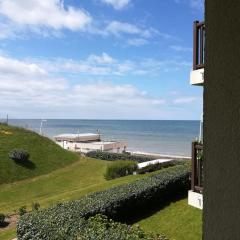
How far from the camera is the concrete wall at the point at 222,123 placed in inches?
74.9

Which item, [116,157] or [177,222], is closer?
[177,222]

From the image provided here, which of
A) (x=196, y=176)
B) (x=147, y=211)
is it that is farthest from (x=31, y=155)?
(x=196, y=176)

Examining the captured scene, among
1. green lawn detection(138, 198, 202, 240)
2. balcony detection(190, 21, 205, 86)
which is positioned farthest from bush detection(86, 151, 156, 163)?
balcony detection(190, 21, 205, 86)

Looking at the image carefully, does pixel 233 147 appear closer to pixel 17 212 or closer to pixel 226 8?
pixel 226 8

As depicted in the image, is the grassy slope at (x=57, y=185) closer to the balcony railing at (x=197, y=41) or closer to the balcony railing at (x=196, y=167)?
the balcony railing at (x=196, y=167)

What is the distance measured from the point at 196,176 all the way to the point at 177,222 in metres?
6.70

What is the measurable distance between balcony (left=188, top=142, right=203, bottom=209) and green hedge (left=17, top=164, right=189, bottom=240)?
3.21 metres

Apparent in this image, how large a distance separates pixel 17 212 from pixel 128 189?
24.7 ft

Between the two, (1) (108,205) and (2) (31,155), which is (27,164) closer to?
(2) (31,155)

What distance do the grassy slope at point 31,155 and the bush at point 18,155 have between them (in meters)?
0.42

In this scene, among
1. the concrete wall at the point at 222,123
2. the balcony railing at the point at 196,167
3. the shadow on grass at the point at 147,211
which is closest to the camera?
the concrete wall at the point at 222,123

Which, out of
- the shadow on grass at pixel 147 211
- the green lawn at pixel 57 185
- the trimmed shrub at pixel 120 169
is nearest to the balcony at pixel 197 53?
the shadow on grass at pixel 147 211

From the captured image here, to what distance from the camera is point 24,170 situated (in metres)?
34.6

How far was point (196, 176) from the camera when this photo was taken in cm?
1045
